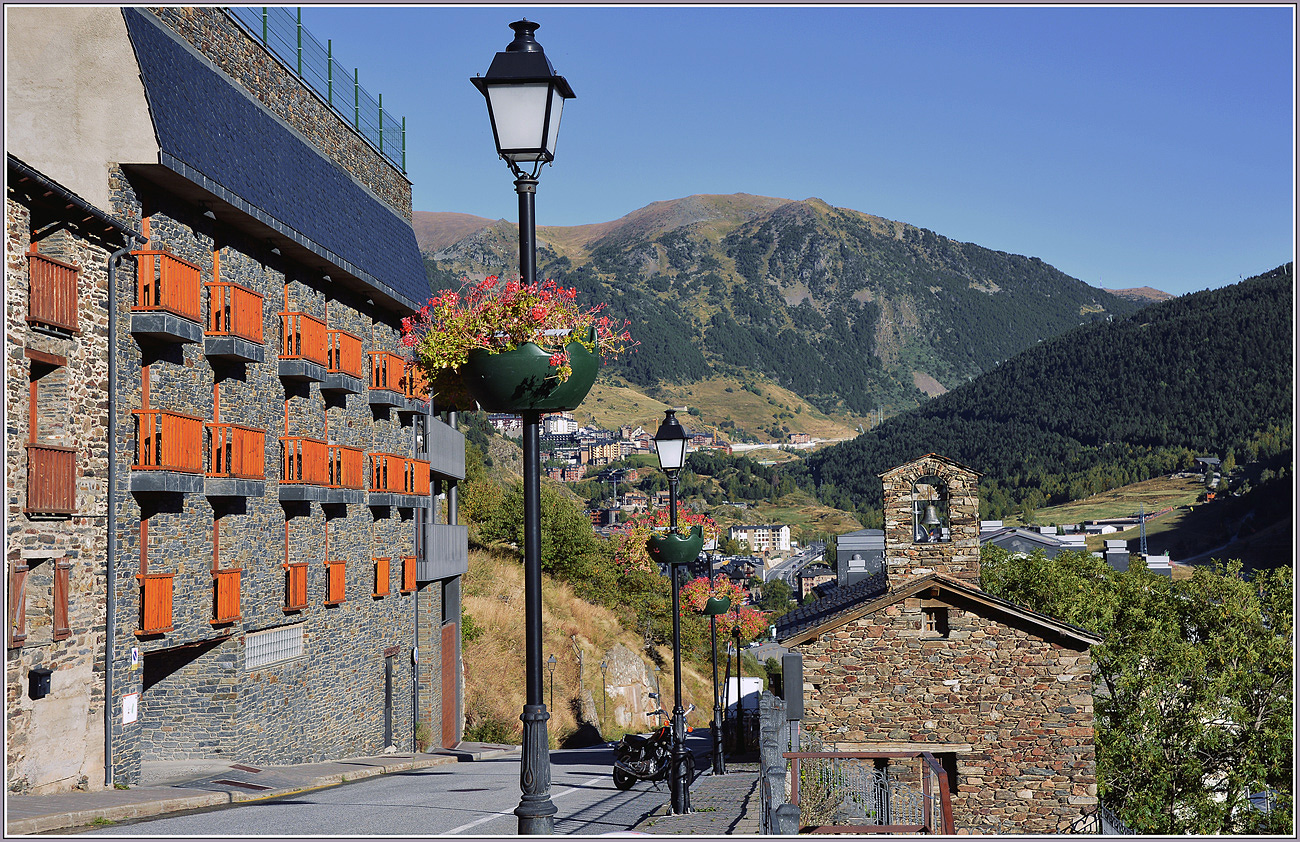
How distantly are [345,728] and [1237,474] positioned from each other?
151m

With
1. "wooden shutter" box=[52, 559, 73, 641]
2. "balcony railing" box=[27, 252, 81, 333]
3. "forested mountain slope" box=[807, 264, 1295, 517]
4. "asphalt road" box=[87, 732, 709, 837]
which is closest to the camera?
"asphalt road" box=[87, 732, 709, 837]

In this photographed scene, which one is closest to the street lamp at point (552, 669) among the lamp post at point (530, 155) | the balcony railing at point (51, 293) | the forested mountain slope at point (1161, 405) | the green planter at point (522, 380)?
the balcony railing at point (51, 293)

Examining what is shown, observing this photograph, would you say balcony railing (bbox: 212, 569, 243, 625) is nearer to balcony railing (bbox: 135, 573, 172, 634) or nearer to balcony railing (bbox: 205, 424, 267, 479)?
balcony railing (bbox: 205, 424, 267, 479)

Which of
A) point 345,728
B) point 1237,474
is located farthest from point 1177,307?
point 345,728

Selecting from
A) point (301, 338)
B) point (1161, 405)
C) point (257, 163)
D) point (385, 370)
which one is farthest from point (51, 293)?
point (1161, 405)

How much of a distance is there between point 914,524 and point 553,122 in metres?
21.2

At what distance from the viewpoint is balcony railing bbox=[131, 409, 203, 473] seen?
1905 cm

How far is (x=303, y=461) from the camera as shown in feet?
85.9

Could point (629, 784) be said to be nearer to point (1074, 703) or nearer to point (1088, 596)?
point (1074, 703)

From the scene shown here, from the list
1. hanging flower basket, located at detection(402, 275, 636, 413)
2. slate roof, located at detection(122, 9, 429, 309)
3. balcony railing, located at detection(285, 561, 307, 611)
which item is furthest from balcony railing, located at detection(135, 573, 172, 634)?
hanging flower basket, located at detection(402, 275, 636, 413)

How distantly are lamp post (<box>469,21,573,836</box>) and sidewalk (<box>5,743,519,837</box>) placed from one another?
10091 mm

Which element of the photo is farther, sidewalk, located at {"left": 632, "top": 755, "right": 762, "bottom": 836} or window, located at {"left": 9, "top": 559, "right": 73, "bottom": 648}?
window, located at {"left": 9, "top": 559, "right": 73, "bottom": 648}

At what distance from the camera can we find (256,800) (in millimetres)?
19125

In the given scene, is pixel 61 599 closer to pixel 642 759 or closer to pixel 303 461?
pixel 303 461
